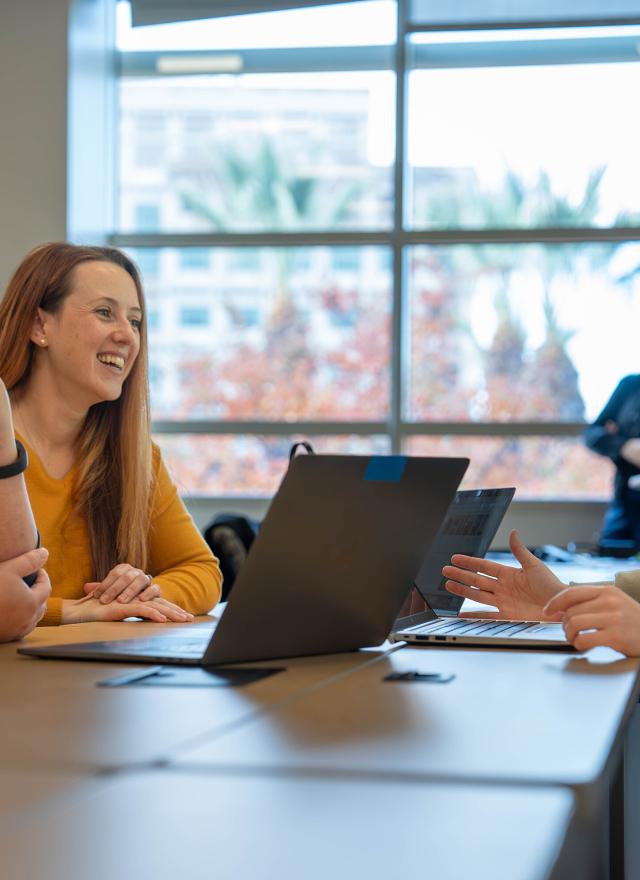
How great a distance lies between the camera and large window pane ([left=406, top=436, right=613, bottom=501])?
6449 millimetres

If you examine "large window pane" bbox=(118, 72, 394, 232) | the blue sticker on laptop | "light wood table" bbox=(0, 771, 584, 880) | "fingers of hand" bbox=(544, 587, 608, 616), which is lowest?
"fingers of hand" bbox=(544, 587, 608, 616)

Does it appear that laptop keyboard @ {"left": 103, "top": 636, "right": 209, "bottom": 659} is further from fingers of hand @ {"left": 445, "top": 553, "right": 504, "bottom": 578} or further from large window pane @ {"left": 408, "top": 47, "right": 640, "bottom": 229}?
large window pane @ {"left": 408, "top": 47, "right": 640, "bottom": 229}

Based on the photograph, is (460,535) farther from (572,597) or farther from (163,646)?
(163,646)

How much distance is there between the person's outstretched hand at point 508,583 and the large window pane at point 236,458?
4.88m

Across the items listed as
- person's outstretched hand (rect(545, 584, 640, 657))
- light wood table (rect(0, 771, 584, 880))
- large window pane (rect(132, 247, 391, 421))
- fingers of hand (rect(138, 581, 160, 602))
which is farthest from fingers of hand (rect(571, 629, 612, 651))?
large window pane (rect(132, 247, 391, 421))

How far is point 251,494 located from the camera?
6.77 m

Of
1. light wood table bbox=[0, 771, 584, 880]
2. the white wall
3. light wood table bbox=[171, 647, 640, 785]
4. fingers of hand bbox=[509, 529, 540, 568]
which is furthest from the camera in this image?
the white wall

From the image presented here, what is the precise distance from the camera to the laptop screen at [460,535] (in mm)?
1753

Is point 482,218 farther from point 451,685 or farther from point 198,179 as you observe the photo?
point 451,685

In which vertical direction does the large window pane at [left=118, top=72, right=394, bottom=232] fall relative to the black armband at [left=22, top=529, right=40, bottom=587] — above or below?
above

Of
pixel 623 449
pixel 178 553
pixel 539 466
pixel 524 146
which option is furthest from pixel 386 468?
pixel 524 146

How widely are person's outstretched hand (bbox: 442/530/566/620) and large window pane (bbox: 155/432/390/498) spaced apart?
4885mm

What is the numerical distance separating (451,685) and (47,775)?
20.6 inches

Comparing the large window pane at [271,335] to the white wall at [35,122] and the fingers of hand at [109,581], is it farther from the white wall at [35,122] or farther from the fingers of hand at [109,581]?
the fingers of hand at [109,581]
